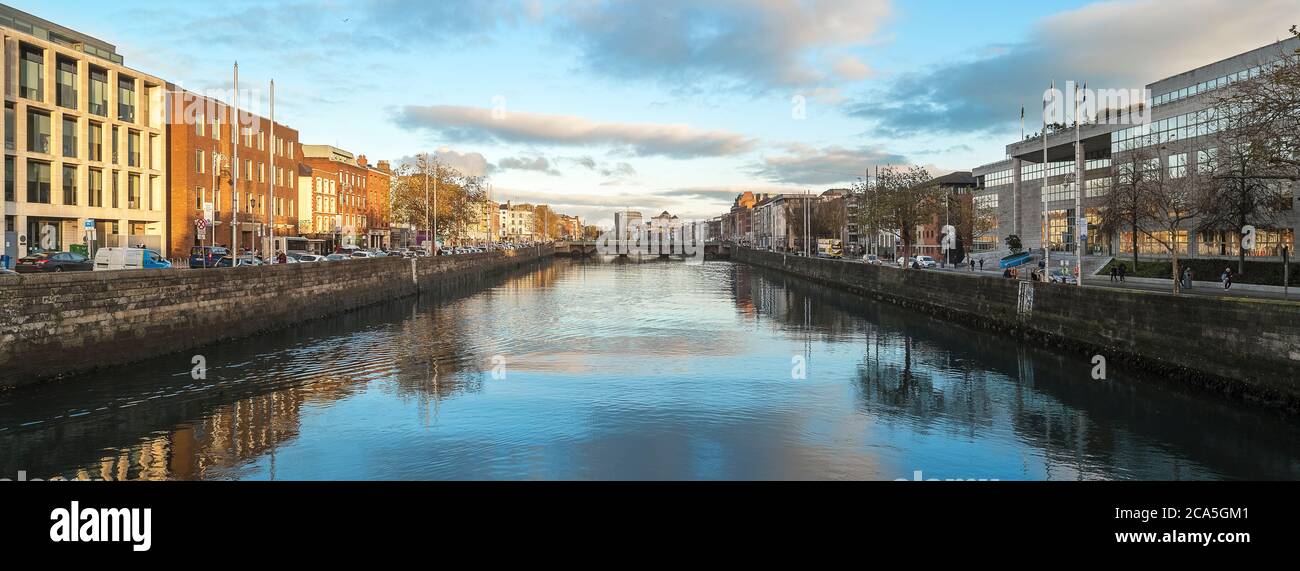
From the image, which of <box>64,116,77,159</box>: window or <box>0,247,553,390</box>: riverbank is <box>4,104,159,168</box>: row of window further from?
<box>0,247,553,390</box>: riverbank

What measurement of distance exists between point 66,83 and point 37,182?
844 cm

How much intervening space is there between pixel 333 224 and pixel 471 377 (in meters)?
94.2

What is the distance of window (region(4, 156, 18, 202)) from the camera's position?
55.9 metres

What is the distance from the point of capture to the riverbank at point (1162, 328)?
851 inches

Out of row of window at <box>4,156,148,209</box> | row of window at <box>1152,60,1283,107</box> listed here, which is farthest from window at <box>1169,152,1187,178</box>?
row of window at <box>4,156,148,209</box>

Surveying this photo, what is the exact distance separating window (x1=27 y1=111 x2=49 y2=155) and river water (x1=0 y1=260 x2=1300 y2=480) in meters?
36.7

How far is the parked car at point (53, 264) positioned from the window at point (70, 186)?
1912cm

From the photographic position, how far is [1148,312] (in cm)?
2817

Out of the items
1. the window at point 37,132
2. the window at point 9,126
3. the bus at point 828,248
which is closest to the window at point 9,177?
the window at point 9,126

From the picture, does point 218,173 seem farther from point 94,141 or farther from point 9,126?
point 9,126
